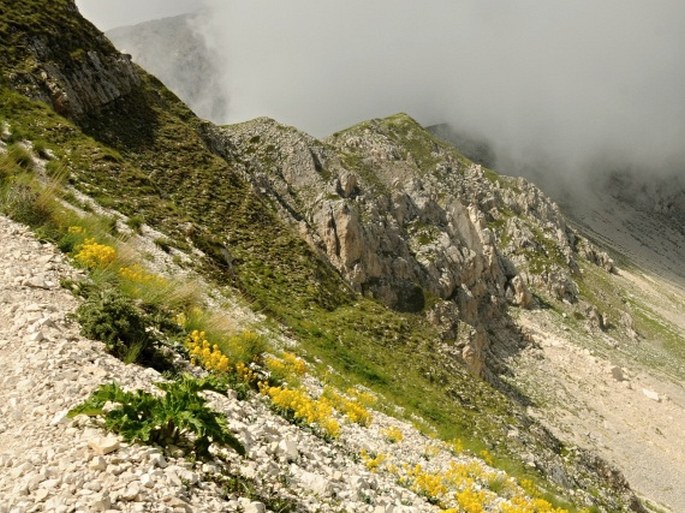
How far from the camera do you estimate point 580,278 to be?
131m

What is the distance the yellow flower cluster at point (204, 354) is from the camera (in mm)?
9391

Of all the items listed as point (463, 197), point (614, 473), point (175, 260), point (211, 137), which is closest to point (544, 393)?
point (614, 473)

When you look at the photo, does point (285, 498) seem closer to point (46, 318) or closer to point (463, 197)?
point (46, 318)

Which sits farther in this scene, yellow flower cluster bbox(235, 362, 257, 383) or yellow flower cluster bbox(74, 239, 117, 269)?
yellow flower cluster bbox(74, 239, 117, 269)

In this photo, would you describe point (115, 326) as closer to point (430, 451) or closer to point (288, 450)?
point (288, 450)

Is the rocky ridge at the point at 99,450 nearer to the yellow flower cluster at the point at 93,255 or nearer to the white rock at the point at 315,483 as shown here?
the white rock at the point at 315,483

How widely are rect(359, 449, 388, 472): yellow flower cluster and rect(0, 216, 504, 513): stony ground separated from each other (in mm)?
230

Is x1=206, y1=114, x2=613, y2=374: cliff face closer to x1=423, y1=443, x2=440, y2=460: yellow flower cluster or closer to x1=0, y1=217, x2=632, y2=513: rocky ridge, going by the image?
x1=423, y1=443, x2=440, y2=460: yellow flower cluster

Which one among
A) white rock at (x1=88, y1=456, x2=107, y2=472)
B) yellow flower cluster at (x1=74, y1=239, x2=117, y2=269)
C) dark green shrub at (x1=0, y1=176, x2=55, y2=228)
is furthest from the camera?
dark green shrub at (x1=0, y1=176, x2=55, y2=228)

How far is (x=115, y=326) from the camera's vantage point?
827 cm

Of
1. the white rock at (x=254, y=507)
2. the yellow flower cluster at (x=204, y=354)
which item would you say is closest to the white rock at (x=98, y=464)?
the white rock at (x=254, y=507)

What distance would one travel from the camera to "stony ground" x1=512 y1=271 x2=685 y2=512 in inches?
2041

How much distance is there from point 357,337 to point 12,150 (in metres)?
20.0

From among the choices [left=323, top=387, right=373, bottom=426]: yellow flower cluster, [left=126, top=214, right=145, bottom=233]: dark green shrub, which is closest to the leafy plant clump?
[left=323, top=387, right=373, bottom=426]: yellow flower cluster
